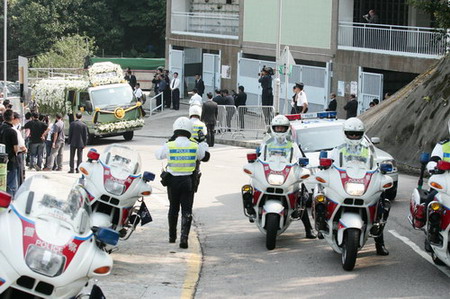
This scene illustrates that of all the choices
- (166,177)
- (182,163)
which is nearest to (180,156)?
(182,163)

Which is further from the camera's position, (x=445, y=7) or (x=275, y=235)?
(x=445, y=7)

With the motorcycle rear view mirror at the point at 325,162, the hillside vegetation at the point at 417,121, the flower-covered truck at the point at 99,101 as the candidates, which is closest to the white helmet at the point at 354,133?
the motorcycle rear view mirror at the point at 325,162

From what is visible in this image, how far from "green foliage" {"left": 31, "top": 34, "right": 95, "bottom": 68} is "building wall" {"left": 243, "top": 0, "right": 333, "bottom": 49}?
14.0 m

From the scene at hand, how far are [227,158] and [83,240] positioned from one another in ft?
65.9

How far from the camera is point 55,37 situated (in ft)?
217

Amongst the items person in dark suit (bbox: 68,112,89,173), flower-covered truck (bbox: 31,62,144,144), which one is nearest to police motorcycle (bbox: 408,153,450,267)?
person in dark suit (bbox: 68,112,89,173)

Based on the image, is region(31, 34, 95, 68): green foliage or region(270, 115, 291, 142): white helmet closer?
region(270, 115, 291, 142): white helmet

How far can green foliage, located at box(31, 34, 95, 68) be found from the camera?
181 feet

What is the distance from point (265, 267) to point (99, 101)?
73.7ft

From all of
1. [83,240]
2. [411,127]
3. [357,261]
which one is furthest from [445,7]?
[83,240]

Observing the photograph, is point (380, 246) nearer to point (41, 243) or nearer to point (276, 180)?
point (276, 180)

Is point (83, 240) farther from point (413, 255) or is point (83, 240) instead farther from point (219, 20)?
point (219, 20)

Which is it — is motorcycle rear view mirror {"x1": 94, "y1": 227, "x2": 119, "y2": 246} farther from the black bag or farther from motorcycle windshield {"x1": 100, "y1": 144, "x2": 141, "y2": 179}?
the black bag

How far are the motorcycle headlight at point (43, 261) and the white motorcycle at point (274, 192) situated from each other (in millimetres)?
6397
